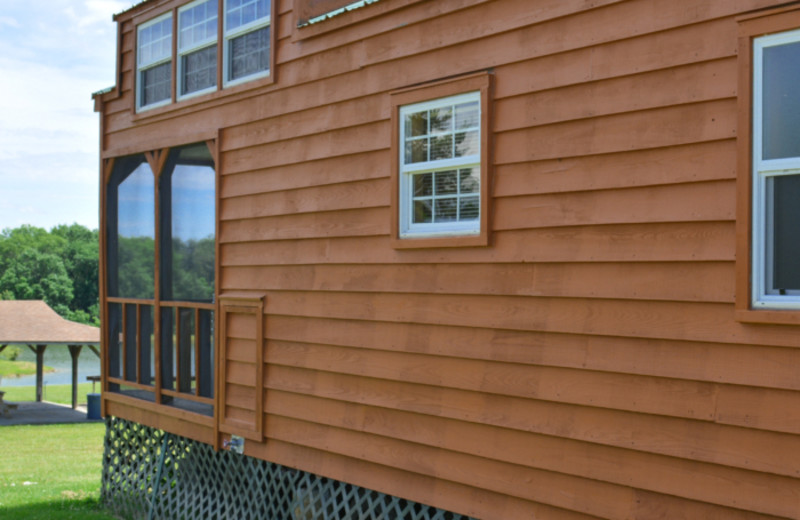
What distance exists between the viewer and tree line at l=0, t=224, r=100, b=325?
2842 inches

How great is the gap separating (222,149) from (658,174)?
5.13m

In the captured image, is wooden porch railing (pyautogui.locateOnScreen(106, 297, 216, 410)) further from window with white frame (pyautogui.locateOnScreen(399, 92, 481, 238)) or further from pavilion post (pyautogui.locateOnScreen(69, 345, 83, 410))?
pavilion post (pyautogui.locateOnScreen(69, 345, 83, 410))

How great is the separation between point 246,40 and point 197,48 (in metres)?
0.93

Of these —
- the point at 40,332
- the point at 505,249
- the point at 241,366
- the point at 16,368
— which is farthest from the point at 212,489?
the point at 16,368

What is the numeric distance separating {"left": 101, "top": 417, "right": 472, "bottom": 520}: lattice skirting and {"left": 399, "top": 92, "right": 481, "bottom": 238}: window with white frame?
201 cm

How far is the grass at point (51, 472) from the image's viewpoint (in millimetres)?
11055

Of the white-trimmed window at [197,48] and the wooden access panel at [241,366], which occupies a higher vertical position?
the white-trimmed window at [197,48]

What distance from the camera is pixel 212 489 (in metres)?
9.23

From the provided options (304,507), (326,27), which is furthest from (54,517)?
(326,27)

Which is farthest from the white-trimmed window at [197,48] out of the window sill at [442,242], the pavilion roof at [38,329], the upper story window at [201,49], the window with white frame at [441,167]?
the pavilion roof at [38,329]

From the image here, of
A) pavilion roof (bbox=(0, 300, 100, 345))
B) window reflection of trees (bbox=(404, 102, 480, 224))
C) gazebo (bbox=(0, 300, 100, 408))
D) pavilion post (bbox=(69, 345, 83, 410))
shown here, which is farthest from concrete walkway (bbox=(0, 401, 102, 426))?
window reflection of trees (bbox=(404, 102, 480, 224))

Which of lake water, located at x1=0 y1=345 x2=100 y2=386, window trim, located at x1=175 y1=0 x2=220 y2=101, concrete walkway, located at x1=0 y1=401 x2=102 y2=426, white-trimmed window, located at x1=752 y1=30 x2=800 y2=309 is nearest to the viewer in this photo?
white-trimmed window, located at x1=752 y1=30 x2=800 y2=309

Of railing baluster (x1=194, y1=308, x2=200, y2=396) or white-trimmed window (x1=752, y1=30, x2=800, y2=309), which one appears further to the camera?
railing baluster (x1=194, y1=308, x2=200, y2=396)

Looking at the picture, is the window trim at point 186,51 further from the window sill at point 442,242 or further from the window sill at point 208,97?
the window sill at point 442,242
